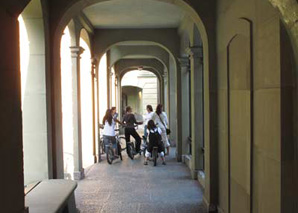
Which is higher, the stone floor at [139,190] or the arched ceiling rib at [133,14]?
the arched ceiling rib at [133,14]

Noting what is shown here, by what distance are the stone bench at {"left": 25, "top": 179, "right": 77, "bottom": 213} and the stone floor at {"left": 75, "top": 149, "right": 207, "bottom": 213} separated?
1.12 metres

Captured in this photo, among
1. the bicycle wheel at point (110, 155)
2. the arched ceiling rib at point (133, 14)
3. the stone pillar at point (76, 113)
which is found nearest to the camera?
the arched ceiling rib at point (133, 14)

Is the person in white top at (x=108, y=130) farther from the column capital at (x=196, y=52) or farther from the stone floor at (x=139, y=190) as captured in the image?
the column capital at (x=196, y=52)

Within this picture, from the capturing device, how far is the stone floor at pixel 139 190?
22.0 ft

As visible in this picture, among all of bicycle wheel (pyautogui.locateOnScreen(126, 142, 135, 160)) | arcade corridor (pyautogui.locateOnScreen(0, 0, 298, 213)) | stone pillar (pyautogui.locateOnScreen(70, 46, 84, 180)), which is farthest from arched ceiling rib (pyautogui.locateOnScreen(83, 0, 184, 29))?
bicycle wheel (pyautogui.locateOnScreen(126, 142, 135, 160))

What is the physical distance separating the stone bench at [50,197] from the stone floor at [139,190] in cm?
112

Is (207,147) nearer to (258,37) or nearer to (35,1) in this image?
(258,37)

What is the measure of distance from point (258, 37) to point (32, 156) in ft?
12.2

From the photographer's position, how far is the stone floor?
6699 millimetres

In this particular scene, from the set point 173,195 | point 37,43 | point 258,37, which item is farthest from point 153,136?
point 258,37

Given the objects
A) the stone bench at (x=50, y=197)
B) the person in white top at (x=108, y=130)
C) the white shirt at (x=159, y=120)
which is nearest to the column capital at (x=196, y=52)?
the white shirt at (x=159, y=120)

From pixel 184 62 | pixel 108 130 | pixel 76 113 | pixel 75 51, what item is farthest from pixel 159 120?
pixel 75 51

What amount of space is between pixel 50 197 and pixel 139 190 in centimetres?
336

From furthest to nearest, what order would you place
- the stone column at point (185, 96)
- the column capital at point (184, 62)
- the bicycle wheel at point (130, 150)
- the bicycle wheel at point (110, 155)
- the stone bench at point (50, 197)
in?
the bicycle wheel at point (130, 150) < the bicycle wheel at point (110, 155) < the stone column at point (185, 96) < the column capital at point (184, 62) < the stone bench at point (50, 197)
